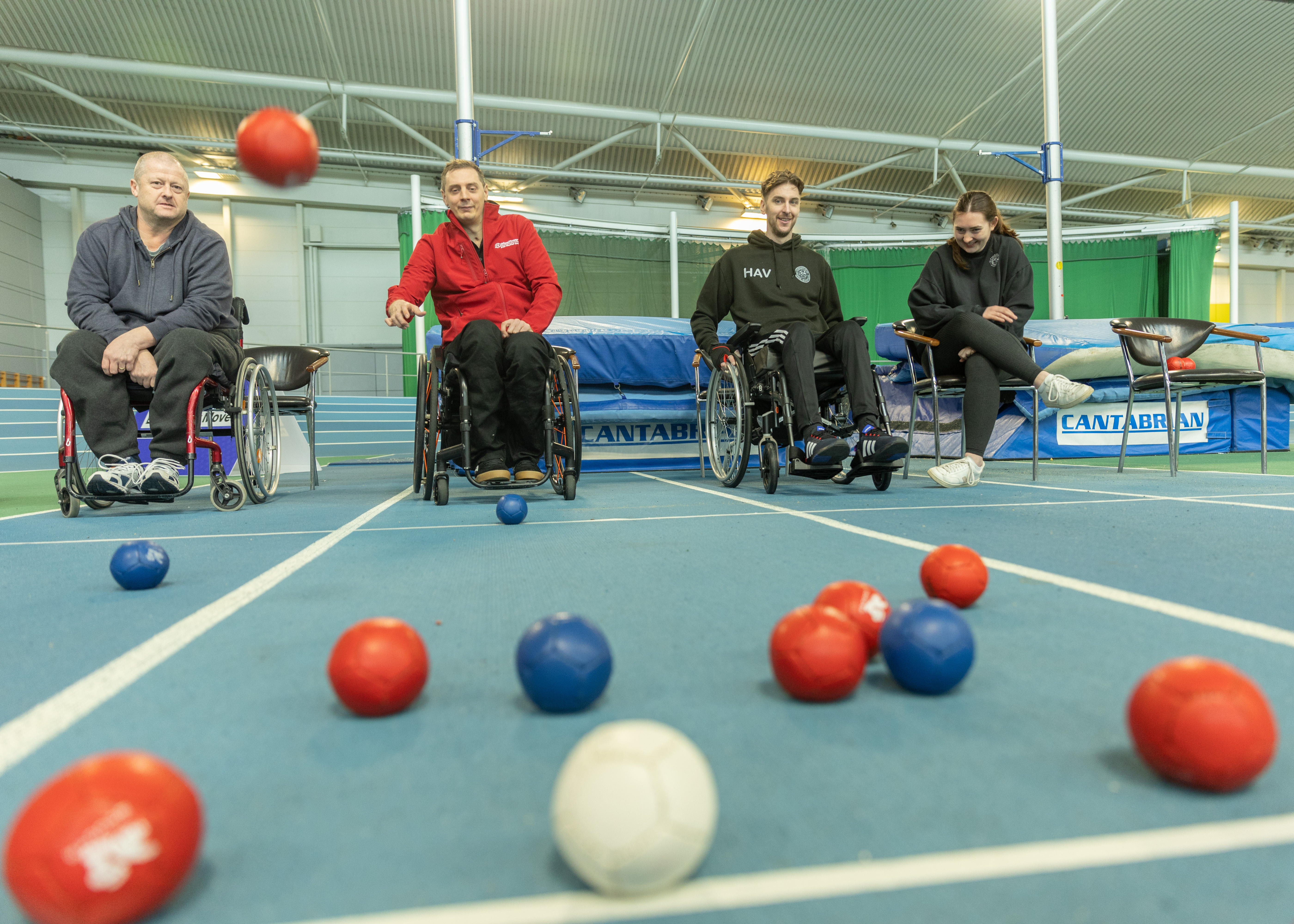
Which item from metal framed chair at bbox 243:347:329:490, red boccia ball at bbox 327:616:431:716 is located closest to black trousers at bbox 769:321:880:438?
red boccia ball at bbox 327:616:431:716

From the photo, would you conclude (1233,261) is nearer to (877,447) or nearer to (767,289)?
(767,289)

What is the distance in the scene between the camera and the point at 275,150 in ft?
4.98

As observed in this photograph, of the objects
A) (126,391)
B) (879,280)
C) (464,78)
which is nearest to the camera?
(126,391)

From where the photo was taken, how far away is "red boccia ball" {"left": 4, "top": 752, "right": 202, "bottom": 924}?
0.50m

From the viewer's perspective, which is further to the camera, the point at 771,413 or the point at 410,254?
the point at 410,254

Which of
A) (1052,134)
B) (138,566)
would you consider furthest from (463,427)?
(1052,134)

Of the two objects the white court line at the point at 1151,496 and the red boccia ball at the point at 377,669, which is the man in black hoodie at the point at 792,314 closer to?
the white court line at the point at 1151,496

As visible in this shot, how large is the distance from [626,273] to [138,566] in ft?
35.6

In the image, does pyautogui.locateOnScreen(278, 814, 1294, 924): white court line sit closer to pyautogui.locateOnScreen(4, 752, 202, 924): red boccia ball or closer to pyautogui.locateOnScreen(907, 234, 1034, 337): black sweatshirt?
pyautogui.locateOnScreen(4, 752, 202, 924): red boccia ball

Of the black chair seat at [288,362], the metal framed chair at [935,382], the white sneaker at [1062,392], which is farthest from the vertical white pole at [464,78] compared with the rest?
the white sneaker at [1062,392]

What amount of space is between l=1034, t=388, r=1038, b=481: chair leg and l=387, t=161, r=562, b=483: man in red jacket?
231 centimetres

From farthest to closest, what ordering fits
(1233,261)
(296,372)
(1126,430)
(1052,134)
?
1. (1233,261)
2. (1052,134)
3. (296,372)
4. (1126,430)

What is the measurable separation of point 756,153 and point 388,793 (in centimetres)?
1396

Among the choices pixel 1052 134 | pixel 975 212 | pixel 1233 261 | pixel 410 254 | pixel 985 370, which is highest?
pixel 1052 134
